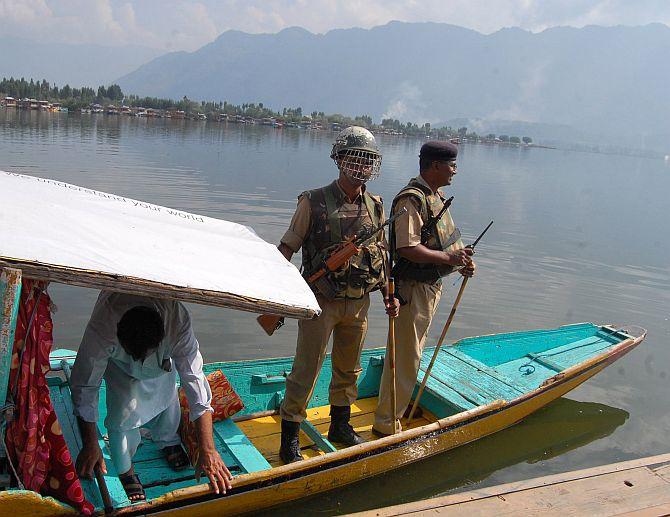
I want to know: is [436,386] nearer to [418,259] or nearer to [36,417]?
[418,259]

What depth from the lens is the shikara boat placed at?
3.01 metres

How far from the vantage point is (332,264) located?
15.0ft

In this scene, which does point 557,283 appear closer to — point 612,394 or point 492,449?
point 612,394

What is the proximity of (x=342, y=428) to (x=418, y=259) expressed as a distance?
1637 mm

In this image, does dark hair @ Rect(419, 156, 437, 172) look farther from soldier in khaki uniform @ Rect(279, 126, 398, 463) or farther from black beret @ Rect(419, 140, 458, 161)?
soldier in khaki uniform @ Rect(279, 126, 398, 463)

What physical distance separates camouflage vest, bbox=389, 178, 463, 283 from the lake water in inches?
78.7

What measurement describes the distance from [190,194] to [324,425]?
1578cm

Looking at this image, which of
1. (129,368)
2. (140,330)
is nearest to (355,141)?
(140,330)

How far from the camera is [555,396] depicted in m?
6.94

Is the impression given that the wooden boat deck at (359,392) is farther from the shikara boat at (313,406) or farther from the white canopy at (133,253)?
the white canopy at (133,253)

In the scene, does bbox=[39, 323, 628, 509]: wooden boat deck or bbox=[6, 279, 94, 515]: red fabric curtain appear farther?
bbox=[39, 323, 628, 509]: wooden boat deck

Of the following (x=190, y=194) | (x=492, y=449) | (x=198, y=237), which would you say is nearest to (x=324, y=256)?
(x=198, y=237)

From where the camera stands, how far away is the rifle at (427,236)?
5.07m

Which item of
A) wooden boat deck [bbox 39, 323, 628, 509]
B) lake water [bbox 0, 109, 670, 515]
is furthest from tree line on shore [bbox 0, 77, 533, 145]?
wooden boat deck [bbox 39, 323, 628, 509]
